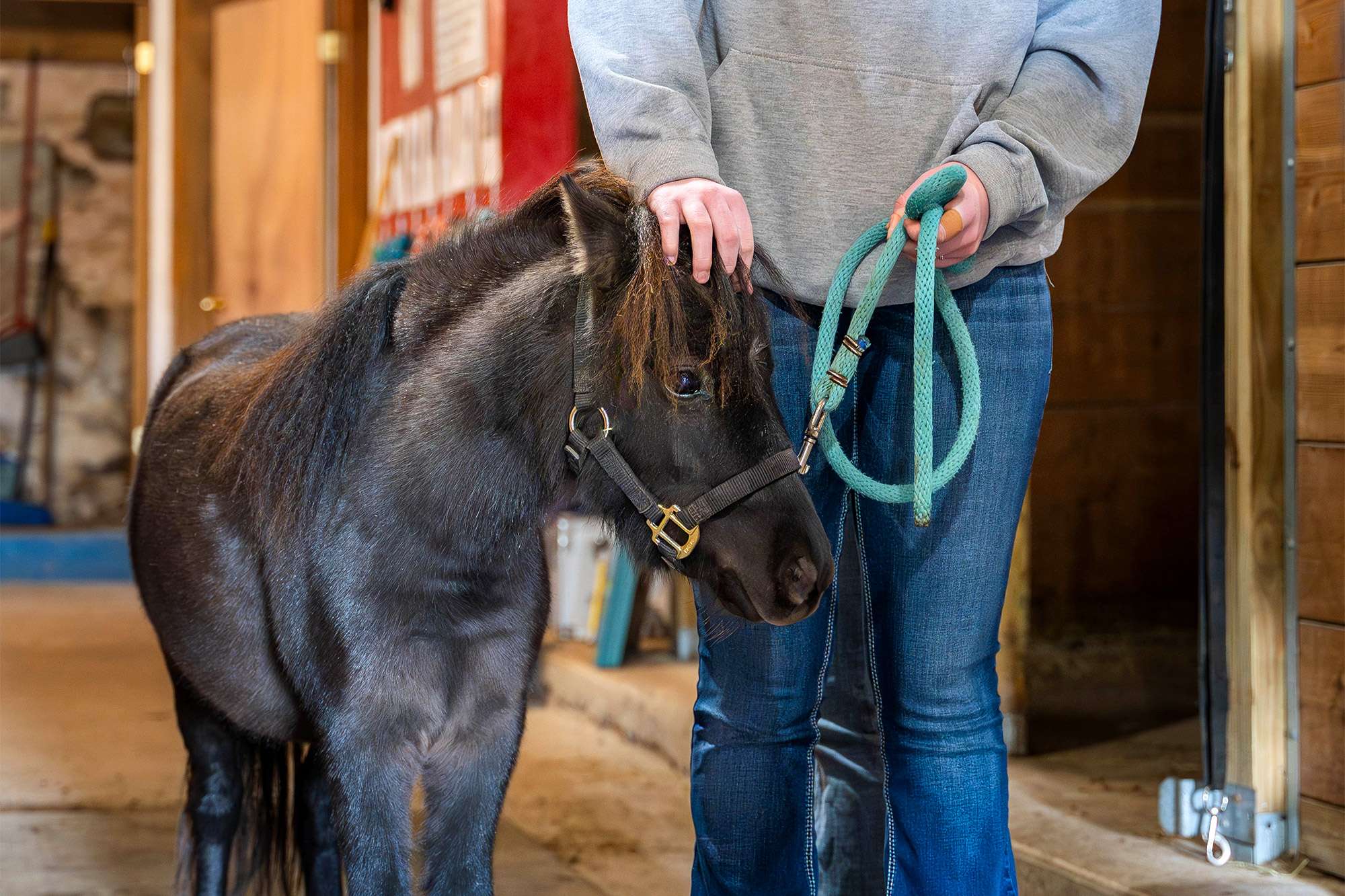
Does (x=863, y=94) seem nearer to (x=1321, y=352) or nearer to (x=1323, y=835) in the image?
(x=1321, y=352)

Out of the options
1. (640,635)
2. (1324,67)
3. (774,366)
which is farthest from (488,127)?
(774,366)

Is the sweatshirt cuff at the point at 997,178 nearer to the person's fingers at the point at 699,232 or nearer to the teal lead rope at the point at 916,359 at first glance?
the teal lead rope at the point at 916,359

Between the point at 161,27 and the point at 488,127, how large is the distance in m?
2.82

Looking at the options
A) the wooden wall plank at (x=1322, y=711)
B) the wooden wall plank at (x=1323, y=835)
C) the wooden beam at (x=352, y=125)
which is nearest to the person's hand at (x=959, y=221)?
the wooden wall plank at (x=1322, y=711)

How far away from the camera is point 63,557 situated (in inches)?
265

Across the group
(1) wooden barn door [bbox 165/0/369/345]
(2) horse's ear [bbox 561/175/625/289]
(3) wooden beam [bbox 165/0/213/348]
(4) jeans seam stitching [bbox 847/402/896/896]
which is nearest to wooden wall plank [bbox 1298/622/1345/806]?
(4) jeans seam stitching [bbox 847/402/896/896]

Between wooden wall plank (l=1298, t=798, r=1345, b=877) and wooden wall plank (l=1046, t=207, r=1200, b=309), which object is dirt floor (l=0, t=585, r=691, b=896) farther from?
wooden wall plank (l=1046, t=207, r=1200, b=309)

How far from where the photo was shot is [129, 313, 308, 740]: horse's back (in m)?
1.62

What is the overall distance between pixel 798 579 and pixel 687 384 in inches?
8.1

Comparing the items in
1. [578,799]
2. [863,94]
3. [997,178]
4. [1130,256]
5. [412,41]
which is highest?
[412,41]

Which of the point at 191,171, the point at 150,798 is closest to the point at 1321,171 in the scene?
the point at 150,798

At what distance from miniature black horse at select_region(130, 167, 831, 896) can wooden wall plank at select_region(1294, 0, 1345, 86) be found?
1.21m

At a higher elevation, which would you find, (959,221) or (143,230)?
(143,230)

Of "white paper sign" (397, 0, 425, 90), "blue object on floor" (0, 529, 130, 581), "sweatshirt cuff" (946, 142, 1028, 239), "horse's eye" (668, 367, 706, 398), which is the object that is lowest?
"blue object on floor" (0, 529, 130, 581)
